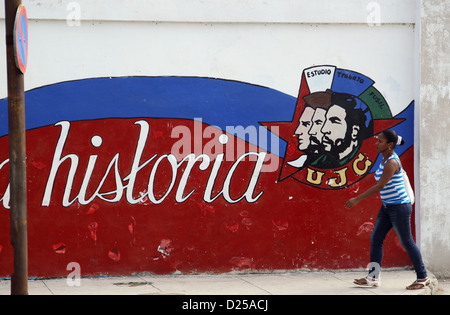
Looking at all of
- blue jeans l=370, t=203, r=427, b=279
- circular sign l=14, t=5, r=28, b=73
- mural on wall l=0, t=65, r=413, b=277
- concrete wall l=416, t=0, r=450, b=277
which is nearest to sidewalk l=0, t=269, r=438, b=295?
mural on wall l=0, t=65, r=413, b=277

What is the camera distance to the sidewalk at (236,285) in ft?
23.2

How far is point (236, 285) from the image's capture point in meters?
7.51

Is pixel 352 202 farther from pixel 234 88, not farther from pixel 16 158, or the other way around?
pixel 16 158

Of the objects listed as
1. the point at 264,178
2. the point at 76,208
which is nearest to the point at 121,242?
the point at 76,208

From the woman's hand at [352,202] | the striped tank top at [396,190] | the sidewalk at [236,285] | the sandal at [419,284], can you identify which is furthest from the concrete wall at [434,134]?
the woman's hand at [352,202]

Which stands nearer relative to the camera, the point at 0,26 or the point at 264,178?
the point at 0,26

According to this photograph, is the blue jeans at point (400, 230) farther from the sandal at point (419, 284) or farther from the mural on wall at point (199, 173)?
the mural on wall at point (199, 173)

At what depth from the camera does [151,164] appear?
7914mm

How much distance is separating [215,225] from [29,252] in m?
2.27

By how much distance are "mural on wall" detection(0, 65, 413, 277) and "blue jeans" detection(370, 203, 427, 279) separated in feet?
3.50

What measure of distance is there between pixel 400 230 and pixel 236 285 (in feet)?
6.51

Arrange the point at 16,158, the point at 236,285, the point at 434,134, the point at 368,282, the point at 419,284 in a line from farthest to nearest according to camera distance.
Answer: the point at 434,134, the point at 236,285, the point at 368,282, the point at 419,284, the point at 16,158

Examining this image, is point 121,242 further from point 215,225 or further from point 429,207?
point 429,207

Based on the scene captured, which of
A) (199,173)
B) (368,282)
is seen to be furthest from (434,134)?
(199,173)
